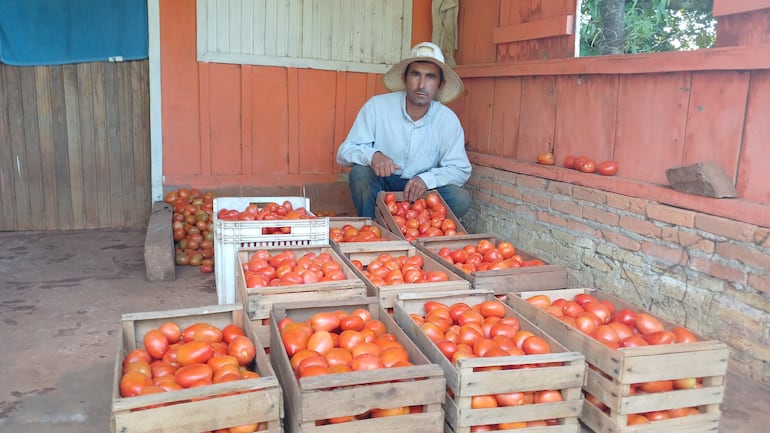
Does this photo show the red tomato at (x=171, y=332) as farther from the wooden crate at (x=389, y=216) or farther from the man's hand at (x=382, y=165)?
the man's hand at (x=382, y=165)

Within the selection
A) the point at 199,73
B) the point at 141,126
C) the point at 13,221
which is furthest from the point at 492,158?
the point at 13,221

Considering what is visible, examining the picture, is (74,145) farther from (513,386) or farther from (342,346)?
(513,386)

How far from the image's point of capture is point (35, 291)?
12.0 feet

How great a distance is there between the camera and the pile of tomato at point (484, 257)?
9.96ft

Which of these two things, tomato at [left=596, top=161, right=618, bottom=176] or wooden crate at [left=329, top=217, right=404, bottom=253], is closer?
wooden crate at [left=329, top=217, right=404, bottom=253]

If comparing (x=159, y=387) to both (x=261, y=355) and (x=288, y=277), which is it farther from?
(x=288, y=277)

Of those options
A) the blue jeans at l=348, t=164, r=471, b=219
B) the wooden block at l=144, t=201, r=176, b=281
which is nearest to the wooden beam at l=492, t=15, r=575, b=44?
the blue jeans at l=348, t=164, r=471, b=219

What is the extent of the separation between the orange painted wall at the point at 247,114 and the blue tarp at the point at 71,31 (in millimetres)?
278

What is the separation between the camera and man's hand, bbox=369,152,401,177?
4.17 m

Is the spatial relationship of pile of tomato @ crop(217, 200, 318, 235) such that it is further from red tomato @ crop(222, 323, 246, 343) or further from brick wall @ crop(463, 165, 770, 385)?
brick wall @ crop(463, 165, 770, 385)

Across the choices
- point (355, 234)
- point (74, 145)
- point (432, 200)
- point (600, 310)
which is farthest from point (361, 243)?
point (74, 145)

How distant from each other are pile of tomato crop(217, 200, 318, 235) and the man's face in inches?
49.7

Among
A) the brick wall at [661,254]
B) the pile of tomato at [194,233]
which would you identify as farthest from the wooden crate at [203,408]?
the pile of tomato at [194,233]

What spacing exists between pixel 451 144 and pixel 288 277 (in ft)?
7.56
